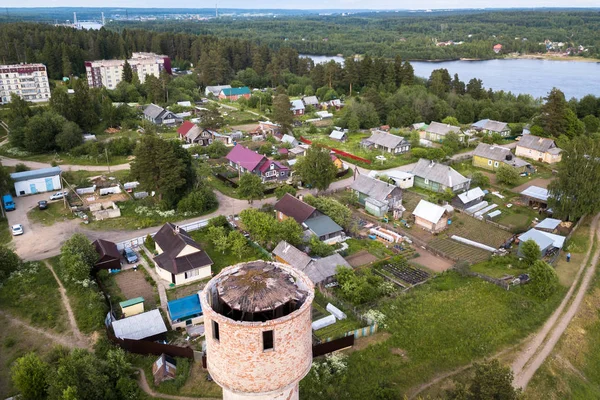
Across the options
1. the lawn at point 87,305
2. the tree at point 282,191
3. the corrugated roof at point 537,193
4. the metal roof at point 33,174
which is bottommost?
the lawn at point 87,305

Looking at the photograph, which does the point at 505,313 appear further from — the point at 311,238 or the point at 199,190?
the point at 199,190

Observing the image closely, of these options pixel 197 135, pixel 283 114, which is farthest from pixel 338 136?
pixel 197 135

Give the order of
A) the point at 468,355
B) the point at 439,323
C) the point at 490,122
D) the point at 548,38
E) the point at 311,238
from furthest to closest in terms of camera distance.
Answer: the point at 548,38
the point at 490,122
the point at 311,238
the point at 439,323
the point at 468,355

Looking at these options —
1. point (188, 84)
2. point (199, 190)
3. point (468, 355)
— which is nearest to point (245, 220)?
point (199, 190)

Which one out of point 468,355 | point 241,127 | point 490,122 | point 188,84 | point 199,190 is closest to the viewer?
point 468,355

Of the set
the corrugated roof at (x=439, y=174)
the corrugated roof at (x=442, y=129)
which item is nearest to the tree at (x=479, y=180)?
the corrugated roof at (x=439, y=174)

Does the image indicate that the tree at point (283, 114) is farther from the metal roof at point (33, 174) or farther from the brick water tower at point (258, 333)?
the brick water tower at point (258, 333)
